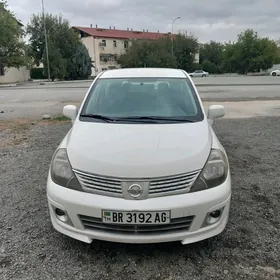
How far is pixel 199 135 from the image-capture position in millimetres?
3018

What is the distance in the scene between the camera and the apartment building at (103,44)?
241 feet

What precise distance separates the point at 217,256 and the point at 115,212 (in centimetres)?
100

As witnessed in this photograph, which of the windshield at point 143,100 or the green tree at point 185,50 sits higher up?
the green tree at point 185,50

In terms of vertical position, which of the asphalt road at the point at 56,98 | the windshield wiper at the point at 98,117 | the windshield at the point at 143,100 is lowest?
the asphalt road at the point at 56,98

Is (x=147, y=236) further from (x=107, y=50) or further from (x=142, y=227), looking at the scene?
(x=107, y=50)

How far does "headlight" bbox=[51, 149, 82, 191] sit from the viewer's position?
2.62m

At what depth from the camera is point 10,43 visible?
4103cm

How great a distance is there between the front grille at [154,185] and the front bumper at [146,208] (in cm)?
4

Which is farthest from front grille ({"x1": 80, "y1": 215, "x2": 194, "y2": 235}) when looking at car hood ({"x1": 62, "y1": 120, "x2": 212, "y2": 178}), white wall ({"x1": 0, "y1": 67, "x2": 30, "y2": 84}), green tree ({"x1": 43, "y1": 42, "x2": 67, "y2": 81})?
white wall ({"x1": 0, "y1": 67, "x2": 30, "y2": 84})

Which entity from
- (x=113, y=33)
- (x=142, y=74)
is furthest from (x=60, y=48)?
(x=142, y=74)

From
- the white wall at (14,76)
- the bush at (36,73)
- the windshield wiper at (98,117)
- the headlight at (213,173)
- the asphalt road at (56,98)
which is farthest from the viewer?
the bush at (36,73)

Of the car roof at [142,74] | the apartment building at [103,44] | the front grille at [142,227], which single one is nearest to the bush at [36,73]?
the apartment building at [103,44]

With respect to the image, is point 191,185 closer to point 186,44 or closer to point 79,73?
point 79,73

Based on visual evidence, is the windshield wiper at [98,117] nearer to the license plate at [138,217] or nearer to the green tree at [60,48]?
the license plate at [138,217]
